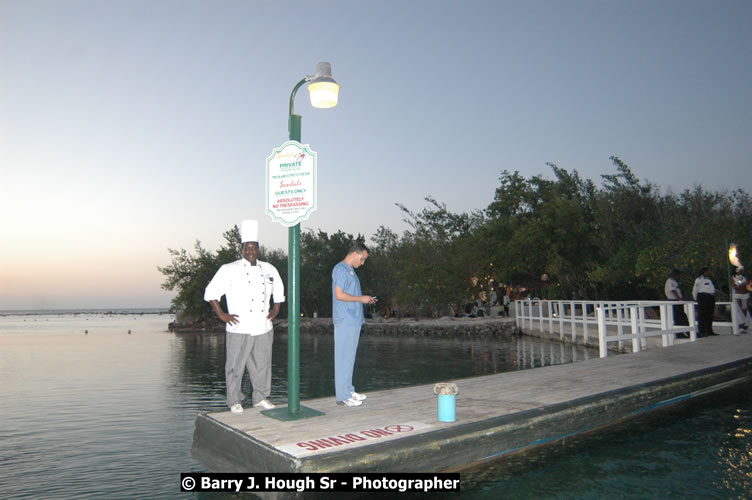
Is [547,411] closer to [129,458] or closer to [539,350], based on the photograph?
[129,458]

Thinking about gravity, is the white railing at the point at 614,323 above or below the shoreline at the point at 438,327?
above

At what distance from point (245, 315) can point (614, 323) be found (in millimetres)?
15967

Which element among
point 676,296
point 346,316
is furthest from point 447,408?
point 676,296

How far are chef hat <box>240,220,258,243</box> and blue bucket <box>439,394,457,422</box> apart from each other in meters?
2.85

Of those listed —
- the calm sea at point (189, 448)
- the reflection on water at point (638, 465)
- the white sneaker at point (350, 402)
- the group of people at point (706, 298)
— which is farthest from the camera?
the group of people at point (706, 298)

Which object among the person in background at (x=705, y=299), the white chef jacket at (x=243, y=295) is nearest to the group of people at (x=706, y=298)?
the person in background at (x=705, y=299)

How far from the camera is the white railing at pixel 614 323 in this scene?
556 inches

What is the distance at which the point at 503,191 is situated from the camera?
4522 cm

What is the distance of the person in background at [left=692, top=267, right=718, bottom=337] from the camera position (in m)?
15.5

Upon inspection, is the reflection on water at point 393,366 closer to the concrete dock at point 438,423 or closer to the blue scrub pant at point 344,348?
the concrete dock at point 438,423

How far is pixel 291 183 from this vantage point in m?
6.29

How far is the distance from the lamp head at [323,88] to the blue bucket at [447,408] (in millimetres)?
3629

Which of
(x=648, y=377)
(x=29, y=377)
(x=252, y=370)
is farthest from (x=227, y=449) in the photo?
(x=29, y=377)

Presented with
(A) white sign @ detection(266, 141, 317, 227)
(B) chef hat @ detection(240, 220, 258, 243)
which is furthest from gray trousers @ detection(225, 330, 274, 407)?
(A) white sign @ detection(266, 141, 317, 227)
